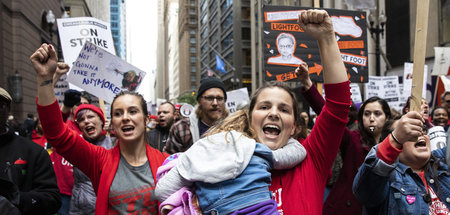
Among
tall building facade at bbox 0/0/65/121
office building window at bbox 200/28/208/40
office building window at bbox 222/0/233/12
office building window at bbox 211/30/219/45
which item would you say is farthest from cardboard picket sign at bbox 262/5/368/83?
office building window at bbox 200/28/208/40

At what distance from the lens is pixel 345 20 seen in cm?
512

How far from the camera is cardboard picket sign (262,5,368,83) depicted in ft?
16.1

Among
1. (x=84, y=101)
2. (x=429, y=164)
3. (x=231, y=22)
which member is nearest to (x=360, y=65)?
(x=429, y=164)

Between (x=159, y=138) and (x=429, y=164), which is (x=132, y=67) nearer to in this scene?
(x=159, y=138)

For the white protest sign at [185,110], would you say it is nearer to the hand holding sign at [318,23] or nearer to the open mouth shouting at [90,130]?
the open mouth shouting at [90,130]

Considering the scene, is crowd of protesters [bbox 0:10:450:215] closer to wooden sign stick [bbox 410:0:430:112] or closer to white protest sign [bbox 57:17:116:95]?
wooden sign stick [bbox 410:0:430:112]

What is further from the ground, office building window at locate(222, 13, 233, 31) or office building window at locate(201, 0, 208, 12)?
office building window at locate(201, 0, 208, 12)

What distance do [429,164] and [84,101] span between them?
16.3ft

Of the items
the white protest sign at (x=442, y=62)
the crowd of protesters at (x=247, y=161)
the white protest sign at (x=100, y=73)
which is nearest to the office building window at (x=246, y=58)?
the white protest sign at (x=442, y=62)

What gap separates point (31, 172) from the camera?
2.77 m

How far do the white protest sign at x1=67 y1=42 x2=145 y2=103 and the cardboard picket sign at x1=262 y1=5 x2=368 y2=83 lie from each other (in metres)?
1.95


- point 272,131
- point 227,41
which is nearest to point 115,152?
point 272,131

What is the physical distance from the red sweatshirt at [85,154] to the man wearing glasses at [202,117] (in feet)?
4.71

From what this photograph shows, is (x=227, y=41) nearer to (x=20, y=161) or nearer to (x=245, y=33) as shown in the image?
(x=245, y=33)
